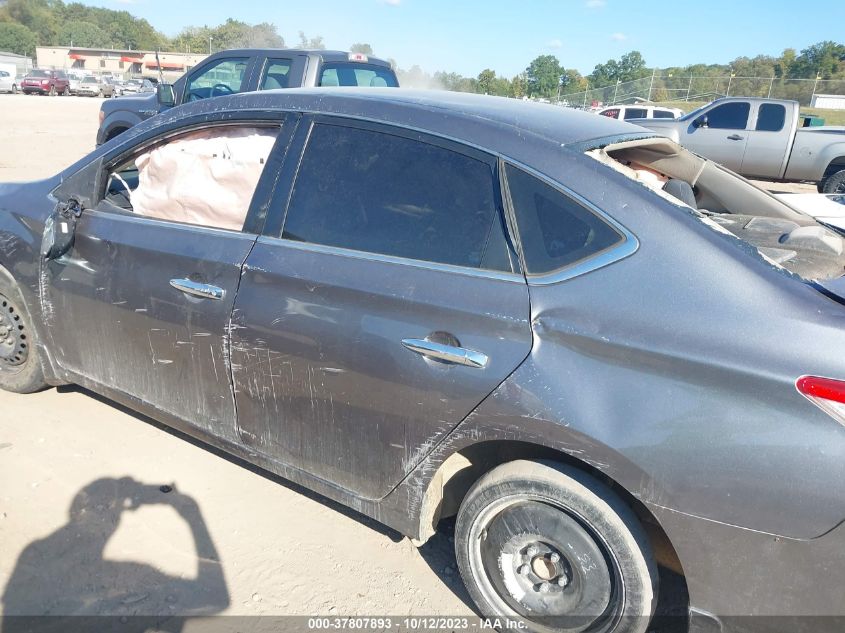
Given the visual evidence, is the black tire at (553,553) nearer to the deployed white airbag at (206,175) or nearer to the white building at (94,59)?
the deployed white airbag at (206,175)

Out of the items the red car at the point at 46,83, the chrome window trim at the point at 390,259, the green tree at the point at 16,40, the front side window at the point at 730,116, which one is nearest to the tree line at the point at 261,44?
the green tree at the point at 16,40

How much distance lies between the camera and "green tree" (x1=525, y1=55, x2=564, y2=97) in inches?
2597

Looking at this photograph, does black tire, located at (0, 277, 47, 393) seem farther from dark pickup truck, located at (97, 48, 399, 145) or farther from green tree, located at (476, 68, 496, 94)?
green tree, located at (476, 68, 496, 94)

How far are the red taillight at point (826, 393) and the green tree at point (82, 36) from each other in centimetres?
11785

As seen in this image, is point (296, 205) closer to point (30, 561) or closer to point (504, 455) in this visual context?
point (504, 455)

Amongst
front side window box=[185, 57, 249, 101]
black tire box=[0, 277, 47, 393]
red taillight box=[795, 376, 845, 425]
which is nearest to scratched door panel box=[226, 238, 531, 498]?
red taillight box=[795, 376, 845, 425]

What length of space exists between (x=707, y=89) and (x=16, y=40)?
307ft

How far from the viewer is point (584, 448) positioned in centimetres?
191

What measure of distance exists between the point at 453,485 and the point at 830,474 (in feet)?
3.99

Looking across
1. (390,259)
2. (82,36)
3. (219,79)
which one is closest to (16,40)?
(82,36)

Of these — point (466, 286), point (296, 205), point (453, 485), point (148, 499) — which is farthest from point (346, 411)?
point (148, 499)

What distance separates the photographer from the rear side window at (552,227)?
1.99 metres

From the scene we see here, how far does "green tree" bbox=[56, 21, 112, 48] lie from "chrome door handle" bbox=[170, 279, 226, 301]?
116036mm

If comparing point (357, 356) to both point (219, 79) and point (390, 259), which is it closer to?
point (390, 259)
